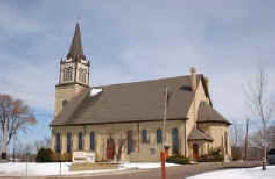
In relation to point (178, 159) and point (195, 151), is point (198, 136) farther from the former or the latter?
point (178, 159)

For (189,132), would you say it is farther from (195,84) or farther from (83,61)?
(83,61)

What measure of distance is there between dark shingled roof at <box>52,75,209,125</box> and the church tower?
2.44 m

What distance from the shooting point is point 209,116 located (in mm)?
52469

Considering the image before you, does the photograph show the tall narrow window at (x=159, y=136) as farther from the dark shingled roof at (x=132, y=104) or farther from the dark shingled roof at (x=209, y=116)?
the dark shingled roof at (x=209, y=116)

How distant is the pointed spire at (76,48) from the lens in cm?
6662

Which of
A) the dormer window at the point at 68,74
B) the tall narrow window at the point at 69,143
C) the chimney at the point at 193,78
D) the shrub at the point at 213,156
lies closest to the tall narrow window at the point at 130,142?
the shrub at the point at 213,156

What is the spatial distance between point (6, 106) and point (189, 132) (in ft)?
135

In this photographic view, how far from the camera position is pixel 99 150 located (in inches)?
2242

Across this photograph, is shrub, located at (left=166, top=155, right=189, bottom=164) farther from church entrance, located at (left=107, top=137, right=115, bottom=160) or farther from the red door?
church entrance, located at (left=107, top=137, right=115, bottom=160)

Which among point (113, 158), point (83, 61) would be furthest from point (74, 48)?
point (113, 158)

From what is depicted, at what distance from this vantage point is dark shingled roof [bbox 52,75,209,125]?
53.2m

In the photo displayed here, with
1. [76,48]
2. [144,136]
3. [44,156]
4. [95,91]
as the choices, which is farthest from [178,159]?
[76,48]

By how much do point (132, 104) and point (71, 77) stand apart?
570 inches

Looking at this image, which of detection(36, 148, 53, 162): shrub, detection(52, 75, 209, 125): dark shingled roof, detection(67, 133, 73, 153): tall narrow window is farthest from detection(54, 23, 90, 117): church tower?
detection(36, 148, 53, 162): shrub
